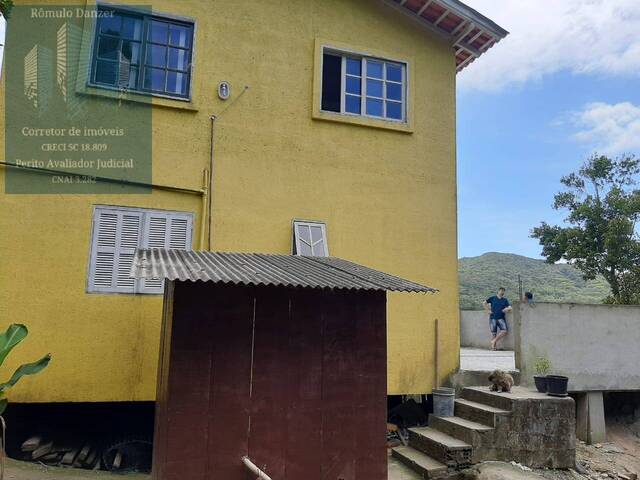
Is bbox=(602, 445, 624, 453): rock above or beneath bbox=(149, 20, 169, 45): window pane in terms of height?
beneath

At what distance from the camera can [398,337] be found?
8.72 meters

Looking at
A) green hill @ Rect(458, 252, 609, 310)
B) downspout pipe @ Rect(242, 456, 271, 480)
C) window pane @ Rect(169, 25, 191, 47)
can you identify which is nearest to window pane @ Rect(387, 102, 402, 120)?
window pane @ Rect(169, 25, 191, 47)

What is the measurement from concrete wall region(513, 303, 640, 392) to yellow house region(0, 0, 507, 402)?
1318 mm

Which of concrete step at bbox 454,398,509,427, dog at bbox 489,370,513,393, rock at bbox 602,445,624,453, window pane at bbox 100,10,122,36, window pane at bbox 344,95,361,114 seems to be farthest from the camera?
window pane at bbox 344,95,361,114

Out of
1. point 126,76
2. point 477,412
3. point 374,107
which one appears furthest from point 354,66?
point 477,412

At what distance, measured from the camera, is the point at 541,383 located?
318 inches

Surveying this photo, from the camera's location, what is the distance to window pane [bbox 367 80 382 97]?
9.39 meters

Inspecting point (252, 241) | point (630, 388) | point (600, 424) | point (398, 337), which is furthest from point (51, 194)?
point (630, 388)

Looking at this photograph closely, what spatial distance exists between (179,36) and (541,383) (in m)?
8.75

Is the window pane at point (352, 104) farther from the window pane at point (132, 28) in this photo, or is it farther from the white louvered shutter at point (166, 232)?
the window pane at point (132, 28)

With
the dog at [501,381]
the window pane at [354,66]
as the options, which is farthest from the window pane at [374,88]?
the dog at [501,381]

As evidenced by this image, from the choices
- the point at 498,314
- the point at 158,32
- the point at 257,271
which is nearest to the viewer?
the point at 257,271

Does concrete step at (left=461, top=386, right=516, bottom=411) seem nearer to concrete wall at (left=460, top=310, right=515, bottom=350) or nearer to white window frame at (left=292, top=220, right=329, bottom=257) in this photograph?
white window frame at (left=292, top=220, right=329, bottom=257)

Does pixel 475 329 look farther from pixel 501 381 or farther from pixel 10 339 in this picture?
pixel 10 339
